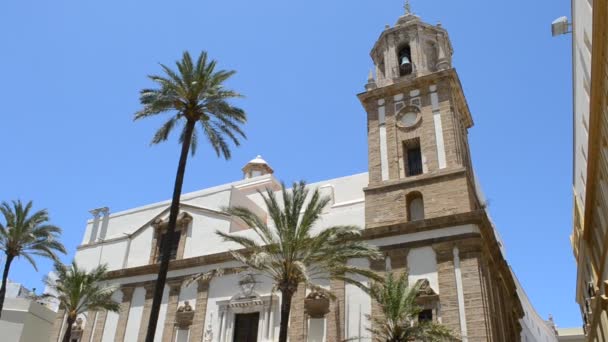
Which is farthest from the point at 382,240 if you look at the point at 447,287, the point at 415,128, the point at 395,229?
the point at 415,128

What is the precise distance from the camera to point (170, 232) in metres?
18.8

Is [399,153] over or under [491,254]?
over

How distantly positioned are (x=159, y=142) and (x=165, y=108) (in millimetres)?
1614

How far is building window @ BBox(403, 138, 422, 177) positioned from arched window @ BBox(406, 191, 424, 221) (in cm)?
129

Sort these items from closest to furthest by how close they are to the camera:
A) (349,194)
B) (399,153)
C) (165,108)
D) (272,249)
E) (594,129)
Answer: (594,129) → (272,249) → (165,108) → (399,153) → (349,194)

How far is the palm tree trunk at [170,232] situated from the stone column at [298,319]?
5.30 m

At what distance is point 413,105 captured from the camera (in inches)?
989

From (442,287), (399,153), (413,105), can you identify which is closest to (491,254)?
(442,287)

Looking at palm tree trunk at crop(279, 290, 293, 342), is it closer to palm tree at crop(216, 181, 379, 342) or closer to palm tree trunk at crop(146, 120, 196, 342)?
palm tree at crop(216, 181, 379, 342)

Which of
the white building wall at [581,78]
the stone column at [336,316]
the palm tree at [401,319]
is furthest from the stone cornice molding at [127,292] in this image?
the white building wall at [581,78]

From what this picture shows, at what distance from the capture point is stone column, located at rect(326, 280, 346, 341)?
66.3 ft

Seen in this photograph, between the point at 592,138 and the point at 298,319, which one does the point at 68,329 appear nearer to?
the point at 298,319

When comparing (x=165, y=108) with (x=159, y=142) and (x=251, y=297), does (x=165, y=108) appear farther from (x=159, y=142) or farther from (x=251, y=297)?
(x=251, y=297)

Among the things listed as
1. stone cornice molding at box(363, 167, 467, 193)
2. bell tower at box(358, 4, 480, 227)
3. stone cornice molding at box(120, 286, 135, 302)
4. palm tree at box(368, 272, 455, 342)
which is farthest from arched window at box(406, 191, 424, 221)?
stone cornice molding at box(120, 286, 135, 302)
